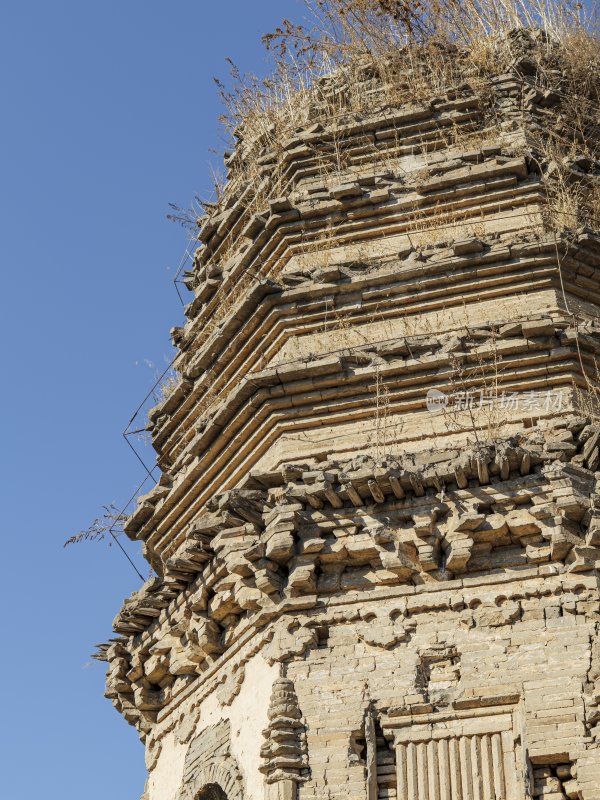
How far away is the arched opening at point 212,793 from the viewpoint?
10.2 m

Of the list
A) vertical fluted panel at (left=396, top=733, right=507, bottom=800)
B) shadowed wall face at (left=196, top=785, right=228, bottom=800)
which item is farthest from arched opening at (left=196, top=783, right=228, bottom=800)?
vertical fluted panel at (left=396, top=733, right=507, bottom=800)

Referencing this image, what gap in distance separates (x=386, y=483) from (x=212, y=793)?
96.0 inches

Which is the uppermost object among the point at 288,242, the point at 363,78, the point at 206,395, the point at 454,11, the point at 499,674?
the point at 454,11

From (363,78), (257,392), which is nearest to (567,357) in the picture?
(257,392)

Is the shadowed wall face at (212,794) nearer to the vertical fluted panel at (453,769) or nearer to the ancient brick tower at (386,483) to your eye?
the ancient brick tower at (386,483)

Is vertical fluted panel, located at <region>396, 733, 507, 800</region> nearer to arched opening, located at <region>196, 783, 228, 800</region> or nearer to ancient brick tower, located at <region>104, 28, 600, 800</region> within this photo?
ancient brick tower, located at <region>104, 28, 600, 800</region>

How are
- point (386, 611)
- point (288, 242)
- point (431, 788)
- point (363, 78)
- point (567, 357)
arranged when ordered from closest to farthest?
point (431, 788)
point (386, 611)
point (567, 357)
point (288, 242)
point (363, 78)

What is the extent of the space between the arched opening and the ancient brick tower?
25mm

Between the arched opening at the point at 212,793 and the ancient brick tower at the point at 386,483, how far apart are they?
25mm

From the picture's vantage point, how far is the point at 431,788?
899 centimetres

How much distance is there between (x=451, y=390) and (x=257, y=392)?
143cm

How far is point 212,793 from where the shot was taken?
10336 mm

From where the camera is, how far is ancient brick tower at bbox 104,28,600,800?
9.20 meters

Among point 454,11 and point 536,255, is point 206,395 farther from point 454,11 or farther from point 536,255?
point 454,11
